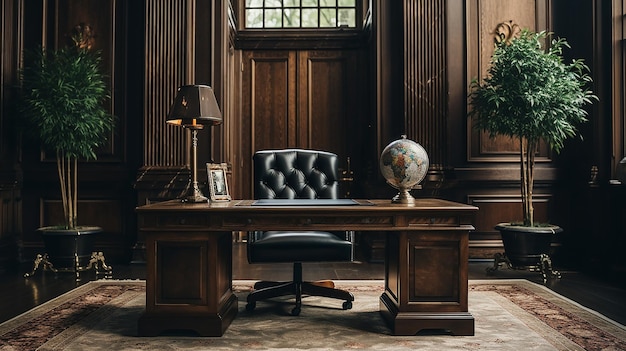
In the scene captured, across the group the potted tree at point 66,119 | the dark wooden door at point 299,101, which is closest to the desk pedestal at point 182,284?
the potted tree at point 66,119

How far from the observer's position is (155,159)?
5.62 m

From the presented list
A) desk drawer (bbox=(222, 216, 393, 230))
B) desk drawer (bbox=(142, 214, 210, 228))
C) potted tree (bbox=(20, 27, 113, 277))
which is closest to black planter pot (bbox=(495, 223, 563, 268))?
desk drawer (bbox=(222, 216, 393, 230))

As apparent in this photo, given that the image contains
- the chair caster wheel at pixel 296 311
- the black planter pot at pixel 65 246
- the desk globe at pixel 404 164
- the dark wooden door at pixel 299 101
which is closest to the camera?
the desk globe at pixel 404 164

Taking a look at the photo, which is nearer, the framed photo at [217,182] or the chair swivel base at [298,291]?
the framed photo at [217,182]

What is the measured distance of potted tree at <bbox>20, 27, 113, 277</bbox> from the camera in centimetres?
498

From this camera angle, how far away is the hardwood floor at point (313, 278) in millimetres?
3873

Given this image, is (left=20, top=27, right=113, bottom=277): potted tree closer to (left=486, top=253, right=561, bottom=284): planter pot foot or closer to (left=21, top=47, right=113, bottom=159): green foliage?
(left=21, top=47, right=113, bottom=159): green foliage

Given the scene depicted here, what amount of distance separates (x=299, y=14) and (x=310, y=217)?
4.60m

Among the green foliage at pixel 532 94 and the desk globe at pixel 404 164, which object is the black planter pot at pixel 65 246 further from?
the green foliage at pixel 532 94

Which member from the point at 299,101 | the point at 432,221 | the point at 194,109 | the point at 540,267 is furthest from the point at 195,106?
the point at 299,101

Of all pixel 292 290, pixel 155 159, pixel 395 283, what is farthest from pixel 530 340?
pixel 155 159

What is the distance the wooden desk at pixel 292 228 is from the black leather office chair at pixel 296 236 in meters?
0.37

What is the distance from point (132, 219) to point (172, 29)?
187 centimetres

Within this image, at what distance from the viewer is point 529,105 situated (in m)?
4.86
